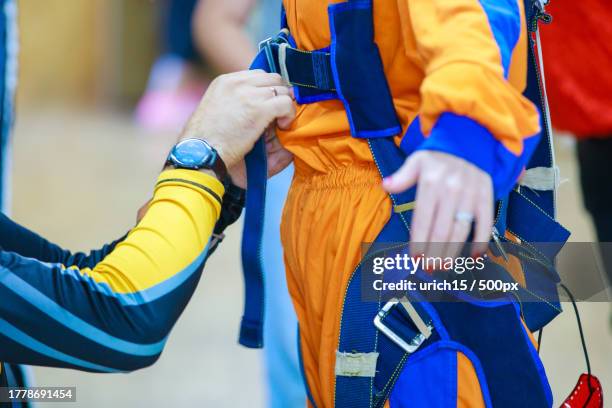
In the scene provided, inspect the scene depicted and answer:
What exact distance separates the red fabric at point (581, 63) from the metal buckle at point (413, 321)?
1223 mm

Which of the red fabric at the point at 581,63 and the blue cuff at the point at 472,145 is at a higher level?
the red fabric at the point at 581,63

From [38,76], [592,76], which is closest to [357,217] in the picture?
[592,76]

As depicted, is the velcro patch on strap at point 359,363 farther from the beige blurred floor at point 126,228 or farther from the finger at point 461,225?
the beige blurred floor at point 126,228

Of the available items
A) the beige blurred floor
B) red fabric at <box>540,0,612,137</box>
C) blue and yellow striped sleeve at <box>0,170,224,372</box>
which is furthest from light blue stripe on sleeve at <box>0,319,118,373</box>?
red fabric at <box>540,0,612,137</box>

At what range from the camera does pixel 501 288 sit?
102 cm

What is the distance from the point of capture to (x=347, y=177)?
1.04 meters

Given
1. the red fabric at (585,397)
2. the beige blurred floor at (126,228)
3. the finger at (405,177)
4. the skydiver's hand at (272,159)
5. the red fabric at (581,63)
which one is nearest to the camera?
the finger at (405,177)

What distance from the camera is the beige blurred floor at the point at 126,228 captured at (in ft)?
8.09

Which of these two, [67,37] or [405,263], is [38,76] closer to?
[67,37]

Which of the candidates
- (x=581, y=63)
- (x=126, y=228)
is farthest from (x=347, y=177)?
(x=126, y=228)

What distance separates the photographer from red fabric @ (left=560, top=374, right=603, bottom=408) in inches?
40.9

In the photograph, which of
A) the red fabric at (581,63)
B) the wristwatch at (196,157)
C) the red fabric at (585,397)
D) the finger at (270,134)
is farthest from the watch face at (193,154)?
the red fabric at (581,63)

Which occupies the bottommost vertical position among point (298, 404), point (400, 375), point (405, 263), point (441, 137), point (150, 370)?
point (150, 370)

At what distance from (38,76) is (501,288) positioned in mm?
6298
